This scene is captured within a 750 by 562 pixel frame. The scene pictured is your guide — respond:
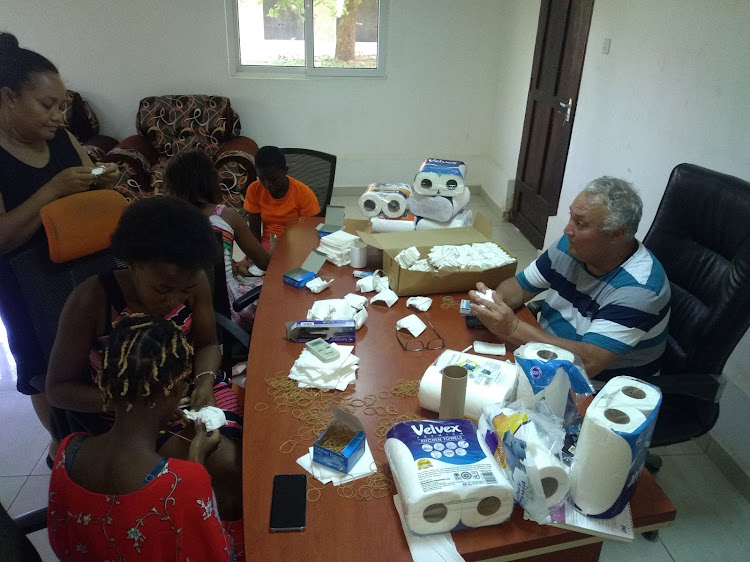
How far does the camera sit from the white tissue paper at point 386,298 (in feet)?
6.20

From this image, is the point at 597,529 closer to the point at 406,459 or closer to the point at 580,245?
the point at 406,459

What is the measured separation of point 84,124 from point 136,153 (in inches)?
32.1

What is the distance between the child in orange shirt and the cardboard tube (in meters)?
1.70

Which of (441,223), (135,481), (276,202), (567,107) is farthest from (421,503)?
(567,107)

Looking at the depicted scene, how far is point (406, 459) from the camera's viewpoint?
1.04 meters

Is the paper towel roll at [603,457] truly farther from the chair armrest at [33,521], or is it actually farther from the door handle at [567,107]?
the door handle at [567,107]

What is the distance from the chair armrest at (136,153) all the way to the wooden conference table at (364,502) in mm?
3059

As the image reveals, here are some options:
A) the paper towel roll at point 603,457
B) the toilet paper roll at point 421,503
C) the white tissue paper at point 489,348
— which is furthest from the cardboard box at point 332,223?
the paper towel roll at point 603,457

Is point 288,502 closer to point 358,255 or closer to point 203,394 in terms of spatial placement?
point 203,394

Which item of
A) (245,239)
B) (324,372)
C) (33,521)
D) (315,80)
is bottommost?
(33,521)

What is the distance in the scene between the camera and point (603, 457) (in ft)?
3.22

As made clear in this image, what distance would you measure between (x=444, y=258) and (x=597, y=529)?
1.12 m

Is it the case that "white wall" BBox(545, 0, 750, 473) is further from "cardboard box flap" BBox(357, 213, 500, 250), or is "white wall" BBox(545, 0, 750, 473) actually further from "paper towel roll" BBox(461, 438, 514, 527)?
"paper towel roll" BBox(461, 438, 514, 527)

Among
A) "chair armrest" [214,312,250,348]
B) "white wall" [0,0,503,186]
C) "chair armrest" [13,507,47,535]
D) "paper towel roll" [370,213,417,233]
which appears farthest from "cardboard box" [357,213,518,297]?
"white wall" [0,0,503,186]
